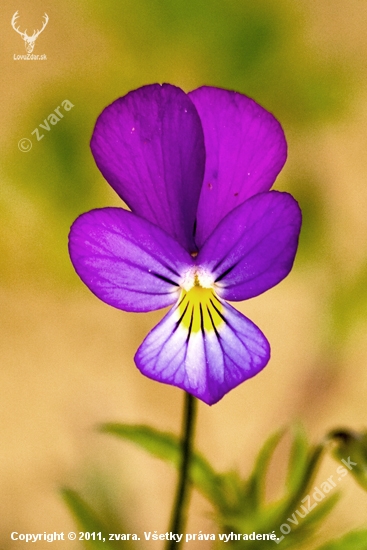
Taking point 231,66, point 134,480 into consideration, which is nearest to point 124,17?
point 231,66

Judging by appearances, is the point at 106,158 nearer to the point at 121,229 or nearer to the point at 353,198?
the point at 121,229

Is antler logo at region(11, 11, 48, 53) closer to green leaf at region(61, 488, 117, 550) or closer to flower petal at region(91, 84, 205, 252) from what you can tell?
flower petal at region(91, 84, 205, 252)

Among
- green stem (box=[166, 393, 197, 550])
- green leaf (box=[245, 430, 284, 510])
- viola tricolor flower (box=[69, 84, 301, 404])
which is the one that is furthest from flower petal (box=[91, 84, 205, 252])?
green leaf (box=[245, 430, 284, 510])

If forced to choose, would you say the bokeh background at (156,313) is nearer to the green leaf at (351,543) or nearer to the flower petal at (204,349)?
the green leaf at (351,543)

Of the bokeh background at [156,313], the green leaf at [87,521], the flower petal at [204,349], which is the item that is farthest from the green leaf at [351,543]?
the flower petal at [204,349]

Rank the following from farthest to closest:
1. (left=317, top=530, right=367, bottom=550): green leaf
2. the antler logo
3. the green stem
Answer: the antler logo → (left=317, top=530, right=367, bottom=550): green leaf → the green stem

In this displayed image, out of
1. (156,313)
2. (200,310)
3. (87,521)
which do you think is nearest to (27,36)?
(156,313)

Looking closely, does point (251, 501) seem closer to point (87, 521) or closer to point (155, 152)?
point (87, 521)
